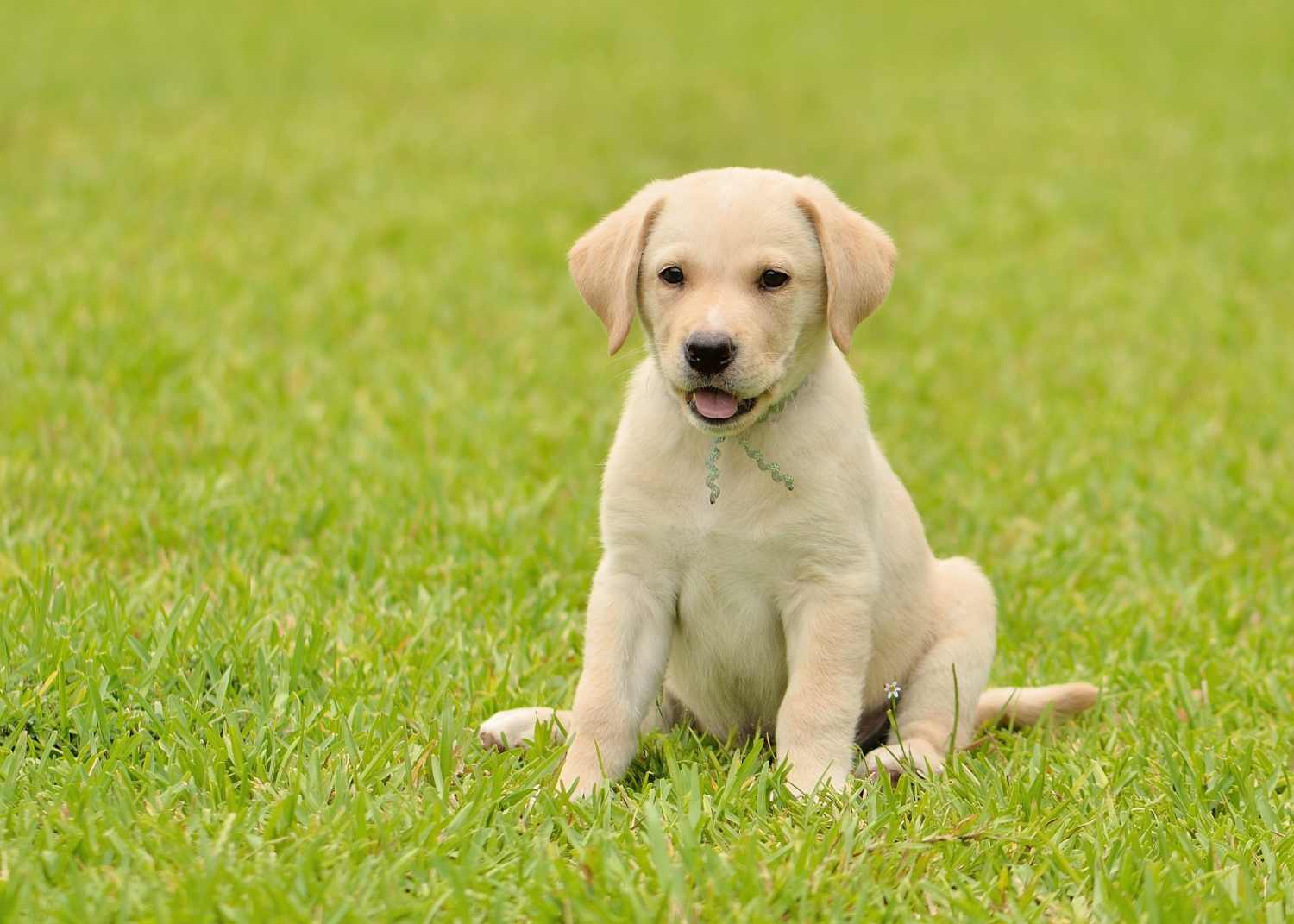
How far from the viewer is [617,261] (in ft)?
11.6

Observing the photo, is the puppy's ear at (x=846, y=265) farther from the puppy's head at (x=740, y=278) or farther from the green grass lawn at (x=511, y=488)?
the green grass lawn at (x=511, y=488)

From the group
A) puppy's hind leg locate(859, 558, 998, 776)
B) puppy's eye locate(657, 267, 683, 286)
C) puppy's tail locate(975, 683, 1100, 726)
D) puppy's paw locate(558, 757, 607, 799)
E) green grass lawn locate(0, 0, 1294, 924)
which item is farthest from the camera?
puppy's tail locate(975, 683, 1100, 726)

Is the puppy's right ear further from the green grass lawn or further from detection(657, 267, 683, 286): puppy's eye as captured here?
the green grass lawn

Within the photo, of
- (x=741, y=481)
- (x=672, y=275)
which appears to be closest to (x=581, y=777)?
(x=741, y=481)

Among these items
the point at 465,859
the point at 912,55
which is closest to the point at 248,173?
the point at 465,859

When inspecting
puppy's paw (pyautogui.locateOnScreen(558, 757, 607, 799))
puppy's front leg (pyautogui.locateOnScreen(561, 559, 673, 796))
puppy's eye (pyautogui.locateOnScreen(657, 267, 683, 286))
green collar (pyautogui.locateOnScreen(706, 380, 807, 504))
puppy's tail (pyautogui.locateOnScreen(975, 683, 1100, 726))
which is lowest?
puppy's tail (pyautogui.locateOnScreen(975, 683, 1100, 726))

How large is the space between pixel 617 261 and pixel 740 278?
12.0 inches

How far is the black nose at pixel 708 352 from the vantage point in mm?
3256

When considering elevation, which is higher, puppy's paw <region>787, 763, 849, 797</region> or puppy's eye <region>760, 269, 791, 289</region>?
puppy's eye <region>760, 269, 791, 289</region>

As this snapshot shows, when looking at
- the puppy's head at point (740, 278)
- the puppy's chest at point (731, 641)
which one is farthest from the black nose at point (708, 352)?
the puppy's chest at point (731, 641)

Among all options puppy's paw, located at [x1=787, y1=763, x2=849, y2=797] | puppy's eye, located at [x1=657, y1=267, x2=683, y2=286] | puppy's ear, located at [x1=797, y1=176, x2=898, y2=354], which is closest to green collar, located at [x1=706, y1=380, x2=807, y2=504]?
puppy's ear, located at [x1=797, y1=176, x2=898, y2=354]

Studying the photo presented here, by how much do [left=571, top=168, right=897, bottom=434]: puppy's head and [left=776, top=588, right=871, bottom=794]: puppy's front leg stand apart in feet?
1.49

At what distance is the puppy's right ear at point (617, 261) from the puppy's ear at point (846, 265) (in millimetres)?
355

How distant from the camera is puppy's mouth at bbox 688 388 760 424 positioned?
11.1ft
